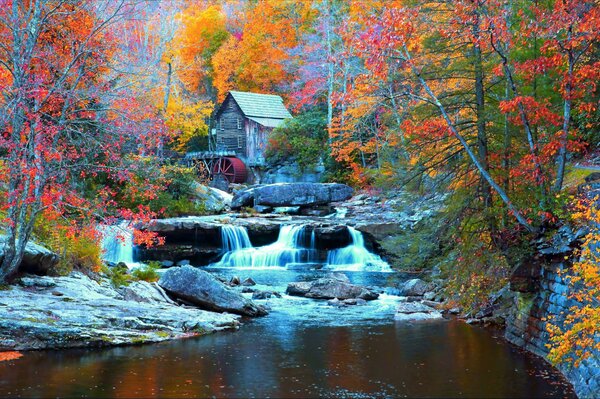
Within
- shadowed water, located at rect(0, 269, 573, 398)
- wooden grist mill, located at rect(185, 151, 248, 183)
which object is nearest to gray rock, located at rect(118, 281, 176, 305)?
shadowed water, located at rect(0, 269, 573, 398)

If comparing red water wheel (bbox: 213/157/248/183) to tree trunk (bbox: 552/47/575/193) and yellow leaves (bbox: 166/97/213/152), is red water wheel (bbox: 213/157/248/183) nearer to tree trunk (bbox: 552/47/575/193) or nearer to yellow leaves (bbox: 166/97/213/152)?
yellow leaves (bbox: 166/97/213/152)

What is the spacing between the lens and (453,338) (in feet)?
37.8

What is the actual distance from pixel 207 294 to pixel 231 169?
90.6 ft

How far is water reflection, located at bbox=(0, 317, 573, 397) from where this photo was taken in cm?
810

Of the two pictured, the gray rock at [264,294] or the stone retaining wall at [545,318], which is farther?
the gray rock at [264,294]

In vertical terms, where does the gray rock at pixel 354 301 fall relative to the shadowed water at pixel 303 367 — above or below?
above

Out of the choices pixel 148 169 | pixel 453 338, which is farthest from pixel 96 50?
pixel 148 169

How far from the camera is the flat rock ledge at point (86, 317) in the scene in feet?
33.0

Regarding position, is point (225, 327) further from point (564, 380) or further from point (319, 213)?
point (319, 213)

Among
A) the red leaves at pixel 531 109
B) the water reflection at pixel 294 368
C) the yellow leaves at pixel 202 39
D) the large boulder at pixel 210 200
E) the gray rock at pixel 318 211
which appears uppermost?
the yellow leaves at pixel 202 39

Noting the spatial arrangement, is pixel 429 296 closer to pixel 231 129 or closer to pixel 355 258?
pixel 355 258

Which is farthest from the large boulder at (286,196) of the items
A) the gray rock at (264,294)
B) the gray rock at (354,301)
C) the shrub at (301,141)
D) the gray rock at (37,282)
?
the gray rock at (37,282)

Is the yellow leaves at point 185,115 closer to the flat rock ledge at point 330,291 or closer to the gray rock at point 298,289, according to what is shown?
the gray rock at point 298,289

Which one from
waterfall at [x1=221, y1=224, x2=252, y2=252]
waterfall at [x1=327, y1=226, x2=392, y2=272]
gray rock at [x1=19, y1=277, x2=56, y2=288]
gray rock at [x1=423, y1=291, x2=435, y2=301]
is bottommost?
gray rock at [x1=423, y1=291, x2=435, y2=301]
